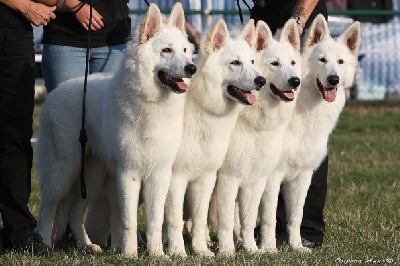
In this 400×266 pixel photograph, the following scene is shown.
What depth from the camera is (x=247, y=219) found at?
6.83 m

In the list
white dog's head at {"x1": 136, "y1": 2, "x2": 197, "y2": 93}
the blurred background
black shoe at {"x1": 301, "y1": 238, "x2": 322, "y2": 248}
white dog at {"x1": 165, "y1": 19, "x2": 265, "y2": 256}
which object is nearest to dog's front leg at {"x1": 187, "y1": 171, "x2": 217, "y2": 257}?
white dog at {"x1": 165, "y1": 19, "x2": 265, "y2": 256}

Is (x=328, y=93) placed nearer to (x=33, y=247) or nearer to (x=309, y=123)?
(x=309, y=123)

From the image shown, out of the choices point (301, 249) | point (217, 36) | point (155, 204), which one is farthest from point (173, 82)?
point (301, 249)

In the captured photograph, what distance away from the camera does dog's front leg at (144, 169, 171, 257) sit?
6348 millimetres

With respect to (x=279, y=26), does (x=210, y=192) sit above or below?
below

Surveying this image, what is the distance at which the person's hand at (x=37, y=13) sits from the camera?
20.9 ft

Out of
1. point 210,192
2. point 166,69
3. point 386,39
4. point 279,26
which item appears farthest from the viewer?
point 386,39

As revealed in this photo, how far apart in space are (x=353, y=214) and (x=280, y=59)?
216 centimetres

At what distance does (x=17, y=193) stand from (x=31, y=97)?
2.19ft

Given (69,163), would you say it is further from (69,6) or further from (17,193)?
(69,6)

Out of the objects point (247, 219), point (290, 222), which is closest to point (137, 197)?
point (247, 219)

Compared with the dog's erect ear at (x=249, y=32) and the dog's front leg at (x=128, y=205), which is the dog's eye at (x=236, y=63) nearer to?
the dog's erect ear at (x=249, y=32)

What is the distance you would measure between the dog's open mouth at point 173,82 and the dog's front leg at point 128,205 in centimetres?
64

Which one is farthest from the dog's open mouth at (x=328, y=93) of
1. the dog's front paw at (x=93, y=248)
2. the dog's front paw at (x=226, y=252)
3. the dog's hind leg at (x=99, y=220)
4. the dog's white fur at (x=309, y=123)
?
the dog's front paw at (x=93, y=248)
